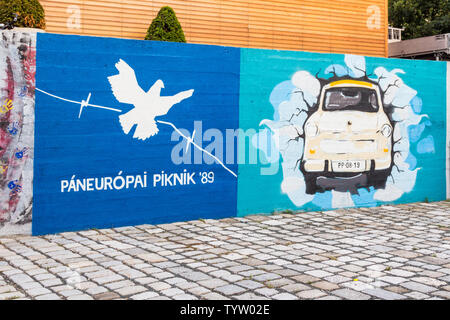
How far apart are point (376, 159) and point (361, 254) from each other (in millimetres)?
3737

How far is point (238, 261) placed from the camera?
5594 millimetres

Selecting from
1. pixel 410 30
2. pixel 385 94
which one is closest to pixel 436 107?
pixel 385 94

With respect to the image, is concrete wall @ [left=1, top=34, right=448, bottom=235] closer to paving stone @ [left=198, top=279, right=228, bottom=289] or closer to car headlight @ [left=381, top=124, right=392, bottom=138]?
car headlight @ [left=381, top=124, right=392, bottom=138]

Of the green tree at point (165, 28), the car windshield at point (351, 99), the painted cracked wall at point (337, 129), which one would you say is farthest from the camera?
the green tree at point (165, 28)

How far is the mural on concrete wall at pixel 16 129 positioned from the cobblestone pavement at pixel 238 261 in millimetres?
380

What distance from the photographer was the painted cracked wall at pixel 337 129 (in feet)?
27.5

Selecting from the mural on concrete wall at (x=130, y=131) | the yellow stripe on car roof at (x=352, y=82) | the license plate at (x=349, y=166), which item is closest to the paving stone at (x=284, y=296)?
the mural on concrete wall at (x=130, y=131)

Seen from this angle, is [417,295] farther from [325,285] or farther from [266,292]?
[266,292]

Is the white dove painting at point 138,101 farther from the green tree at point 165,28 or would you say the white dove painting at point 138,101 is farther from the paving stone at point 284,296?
the paving stone at point 284,296

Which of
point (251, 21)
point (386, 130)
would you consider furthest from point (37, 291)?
point (251, 21)

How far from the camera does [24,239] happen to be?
6.47 m

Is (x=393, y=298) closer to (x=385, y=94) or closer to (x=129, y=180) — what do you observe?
(x=129, y=180)

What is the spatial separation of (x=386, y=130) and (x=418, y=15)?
76.2 ft

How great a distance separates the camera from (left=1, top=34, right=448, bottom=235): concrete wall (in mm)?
6859
